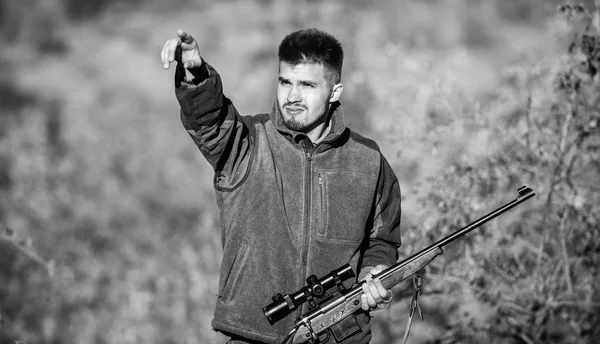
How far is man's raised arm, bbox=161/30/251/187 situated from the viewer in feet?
11.1

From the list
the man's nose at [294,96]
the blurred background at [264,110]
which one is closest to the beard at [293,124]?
the man's nose at [294,96]

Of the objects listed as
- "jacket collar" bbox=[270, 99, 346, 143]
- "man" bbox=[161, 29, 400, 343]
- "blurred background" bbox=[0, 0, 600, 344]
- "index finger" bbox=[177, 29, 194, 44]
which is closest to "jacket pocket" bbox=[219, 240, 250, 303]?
"man" bbox=[161, 29, 400, 343]

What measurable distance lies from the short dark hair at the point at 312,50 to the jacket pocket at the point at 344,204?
0.63m

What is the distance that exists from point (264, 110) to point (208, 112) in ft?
45.2

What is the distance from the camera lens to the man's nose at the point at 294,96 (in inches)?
154

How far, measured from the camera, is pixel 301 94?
3.95 meters

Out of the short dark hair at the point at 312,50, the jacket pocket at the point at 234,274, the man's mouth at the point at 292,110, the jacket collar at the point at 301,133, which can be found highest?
the short dark hair at the point at 312,50

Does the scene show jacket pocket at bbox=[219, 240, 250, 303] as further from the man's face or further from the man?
the man's face

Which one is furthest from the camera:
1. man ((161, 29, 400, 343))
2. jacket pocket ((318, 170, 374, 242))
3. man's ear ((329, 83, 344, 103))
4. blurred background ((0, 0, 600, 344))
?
blurred background ((0, 0, 600, 344))

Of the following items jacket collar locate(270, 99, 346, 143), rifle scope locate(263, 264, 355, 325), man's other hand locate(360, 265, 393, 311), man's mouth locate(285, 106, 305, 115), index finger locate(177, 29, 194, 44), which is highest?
index finger locate(177, 29, 194, 44)

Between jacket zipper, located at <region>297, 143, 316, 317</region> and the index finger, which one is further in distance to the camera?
jacket zipper, located at <region>297, 143, 316, 317</region>

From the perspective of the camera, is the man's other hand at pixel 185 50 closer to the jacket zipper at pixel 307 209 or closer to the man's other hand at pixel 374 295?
the jacket zipper at pixel 307 209

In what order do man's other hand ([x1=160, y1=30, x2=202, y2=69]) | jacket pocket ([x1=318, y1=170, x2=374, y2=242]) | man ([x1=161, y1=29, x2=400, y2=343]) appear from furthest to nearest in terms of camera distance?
1. jacket pocket ([x1=318, y1=170, x2=374, y2=242])
2. man ([x1=161, y1=29, x2=400, y2=343])
3. man's other hand ([x1=160, y1=30, x2=202, y2=69])

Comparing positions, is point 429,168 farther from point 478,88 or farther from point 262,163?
point 478,88
